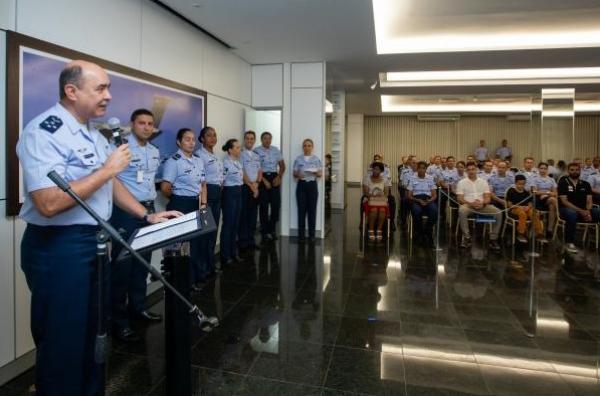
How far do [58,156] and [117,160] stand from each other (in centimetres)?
23

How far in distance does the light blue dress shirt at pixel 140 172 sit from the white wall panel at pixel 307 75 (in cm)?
381

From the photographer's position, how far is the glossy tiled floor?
241 centimetres

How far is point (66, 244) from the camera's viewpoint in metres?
1.65

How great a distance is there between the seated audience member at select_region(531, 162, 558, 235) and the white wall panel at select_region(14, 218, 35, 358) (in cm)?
699

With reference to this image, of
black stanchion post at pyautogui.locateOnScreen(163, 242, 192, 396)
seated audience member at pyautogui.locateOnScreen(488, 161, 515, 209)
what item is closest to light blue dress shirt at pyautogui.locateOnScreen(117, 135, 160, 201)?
black stanchion post at pyautogui.locateOnScreen(163, 242, 192, 396)

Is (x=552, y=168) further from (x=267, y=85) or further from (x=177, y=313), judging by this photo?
(x=177, y=313)

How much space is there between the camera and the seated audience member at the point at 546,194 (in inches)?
256

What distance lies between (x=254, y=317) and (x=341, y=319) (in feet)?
2.48

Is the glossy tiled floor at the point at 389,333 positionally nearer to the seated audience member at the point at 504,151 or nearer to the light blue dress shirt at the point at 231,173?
the light blue dress shirt at the point at 231,173

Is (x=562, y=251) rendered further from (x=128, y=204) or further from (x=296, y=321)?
(x=128, y=204)

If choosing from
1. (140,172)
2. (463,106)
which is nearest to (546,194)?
(140,172)

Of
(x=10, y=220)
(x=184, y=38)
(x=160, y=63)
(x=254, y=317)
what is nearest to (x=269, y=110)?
(x=184, y=38)

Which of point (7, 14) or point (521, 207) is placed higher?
point (7, 14)

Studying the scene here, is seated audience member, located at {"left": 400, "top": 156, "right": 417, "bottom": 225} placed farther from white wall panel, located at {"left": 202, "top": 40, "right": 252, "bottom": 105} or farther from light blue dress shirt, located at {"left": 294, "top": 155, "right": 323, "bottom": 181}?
white wall panel, located at {"left": 202, "top": 40, "right": 252, "bottom": 105}
